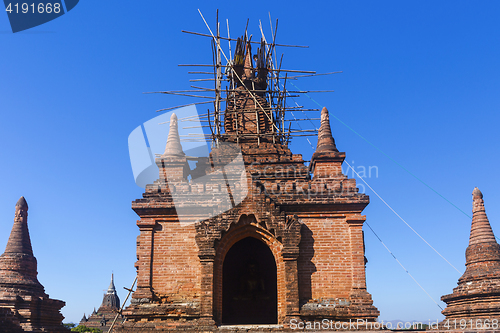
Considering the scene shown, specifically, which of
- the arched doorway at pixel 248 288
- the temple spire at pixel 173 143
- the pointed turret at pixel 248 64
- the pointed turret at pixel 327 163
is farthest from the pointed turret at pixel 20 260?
the pointed turret at pixel 327 163

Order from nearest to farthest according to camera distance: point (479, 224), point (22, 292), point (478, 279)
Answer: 1. point (478, 279)
2. point (22, 292)
3. point (479, 224)

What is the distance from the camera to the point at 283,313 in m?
12.8

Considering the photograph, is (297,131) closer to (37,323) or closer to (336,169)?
(336,169)

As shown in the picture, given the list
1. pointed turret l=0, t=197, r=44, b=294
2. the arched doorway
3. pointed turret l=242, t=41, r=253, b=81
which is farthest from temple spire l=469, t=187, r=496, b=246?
pointed turret l=0, t=197, r=44, b=294

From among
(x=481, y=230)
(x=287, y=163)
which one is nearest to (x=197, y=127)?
(x=287, y=163)

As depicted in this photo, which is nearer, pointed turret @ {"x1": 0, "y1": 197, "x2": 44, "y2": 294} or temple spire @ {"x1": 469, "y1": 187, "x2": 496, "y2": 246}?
pointed turret @ {"x1": 0, "y1": 197, "x2": 44, "y2": 294}

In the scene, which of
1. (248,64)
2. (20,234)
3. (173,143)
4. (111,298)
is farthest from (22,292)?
(111,298)

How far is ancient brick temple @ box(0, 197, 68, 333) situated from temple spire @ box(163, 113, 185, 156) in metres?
8.19

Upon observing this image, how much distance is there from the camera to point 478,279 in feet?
58.2

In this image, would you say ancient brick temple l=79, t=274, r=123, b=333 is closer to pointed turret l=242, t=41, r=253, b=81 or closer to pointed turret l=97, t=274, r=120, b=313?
pointed turret l=97, t=274, r=120, b=313

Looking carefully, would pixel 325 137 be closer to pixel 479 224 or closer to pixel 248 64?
pixel 248 64

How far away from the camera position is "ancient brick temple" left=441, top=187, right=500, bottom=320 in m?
16.8

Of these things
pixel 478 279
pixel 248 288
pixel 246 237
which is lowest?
pixel 248 288

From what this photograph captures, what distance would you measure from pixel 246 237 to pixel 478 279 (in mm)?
10097
